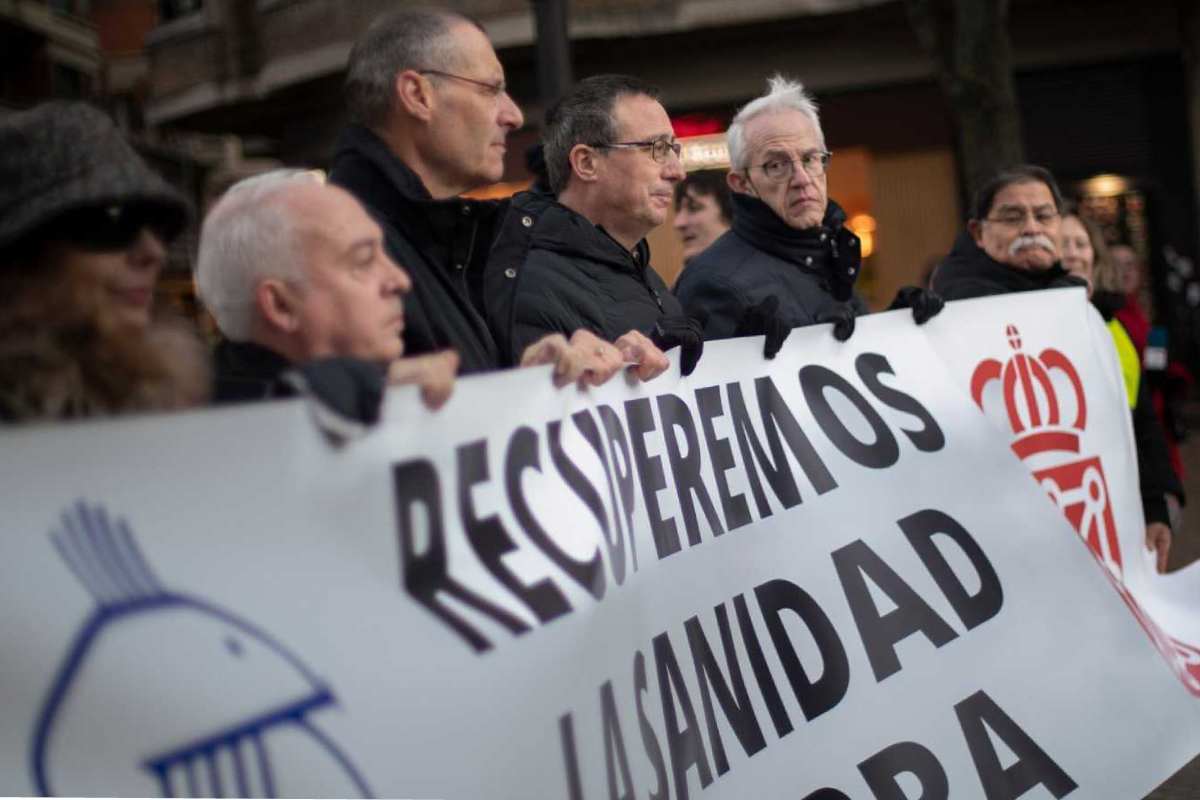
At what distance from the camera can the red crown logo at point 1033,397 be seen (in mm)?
3830

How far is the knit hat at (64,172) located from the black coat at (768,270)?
2023 mm

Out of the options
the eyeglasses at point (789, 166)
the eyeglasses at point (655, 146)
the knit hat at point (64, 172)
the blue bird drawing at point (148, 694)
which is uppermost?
the eyeglasses at point (655, 146)

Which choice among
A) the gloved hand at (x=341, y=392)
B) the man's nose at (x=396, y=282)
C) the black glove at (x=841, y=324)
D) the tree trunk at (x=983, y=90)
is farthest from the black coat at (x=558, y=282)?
the tree trunk at (x=983, y=90)

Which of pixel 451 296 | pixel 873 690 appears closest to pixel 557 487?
pixel 451 296

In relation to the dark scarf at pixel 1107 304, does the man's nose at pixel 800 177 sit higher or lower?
higher

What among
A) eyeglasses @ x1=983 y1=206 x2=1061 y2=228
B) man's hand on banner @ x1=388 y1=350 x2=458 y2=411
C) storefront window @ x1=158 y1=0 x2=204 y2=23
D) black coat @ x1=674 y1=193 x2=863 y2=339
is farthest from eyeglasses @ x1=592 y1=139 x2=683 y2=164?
storefront window @ x1=158 y1=0 x2=204 y2=23

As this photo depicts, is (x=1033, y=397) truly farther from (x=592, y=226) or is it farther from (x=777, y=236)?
(x=592, y=226)

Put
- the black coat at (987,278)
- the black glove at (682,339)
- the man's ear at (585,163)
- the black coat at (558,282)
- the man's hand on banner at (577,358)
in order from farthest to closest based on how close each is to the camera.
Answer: the black coat at (987,278) < the man's ear at (585,163) < the black coat at (558,282) < the black glove at (682,339) < the man's hand on banner at (577,358)

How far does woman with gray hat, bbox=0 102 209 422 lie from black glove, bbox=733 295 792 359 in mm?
1343

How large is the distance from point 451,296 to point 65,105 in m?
0.98

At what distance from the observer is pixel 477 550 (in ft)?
6.22

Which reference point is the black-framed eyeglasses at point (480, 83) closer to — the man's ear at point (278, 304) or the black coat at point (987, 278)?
the man's ear at point (278, 304)

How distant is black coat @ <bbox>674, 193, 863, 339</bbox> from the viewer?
3.82 m

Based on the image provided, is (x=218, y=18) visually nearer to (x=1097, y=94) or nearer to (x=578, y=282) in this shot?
(x=1097, y=94)
